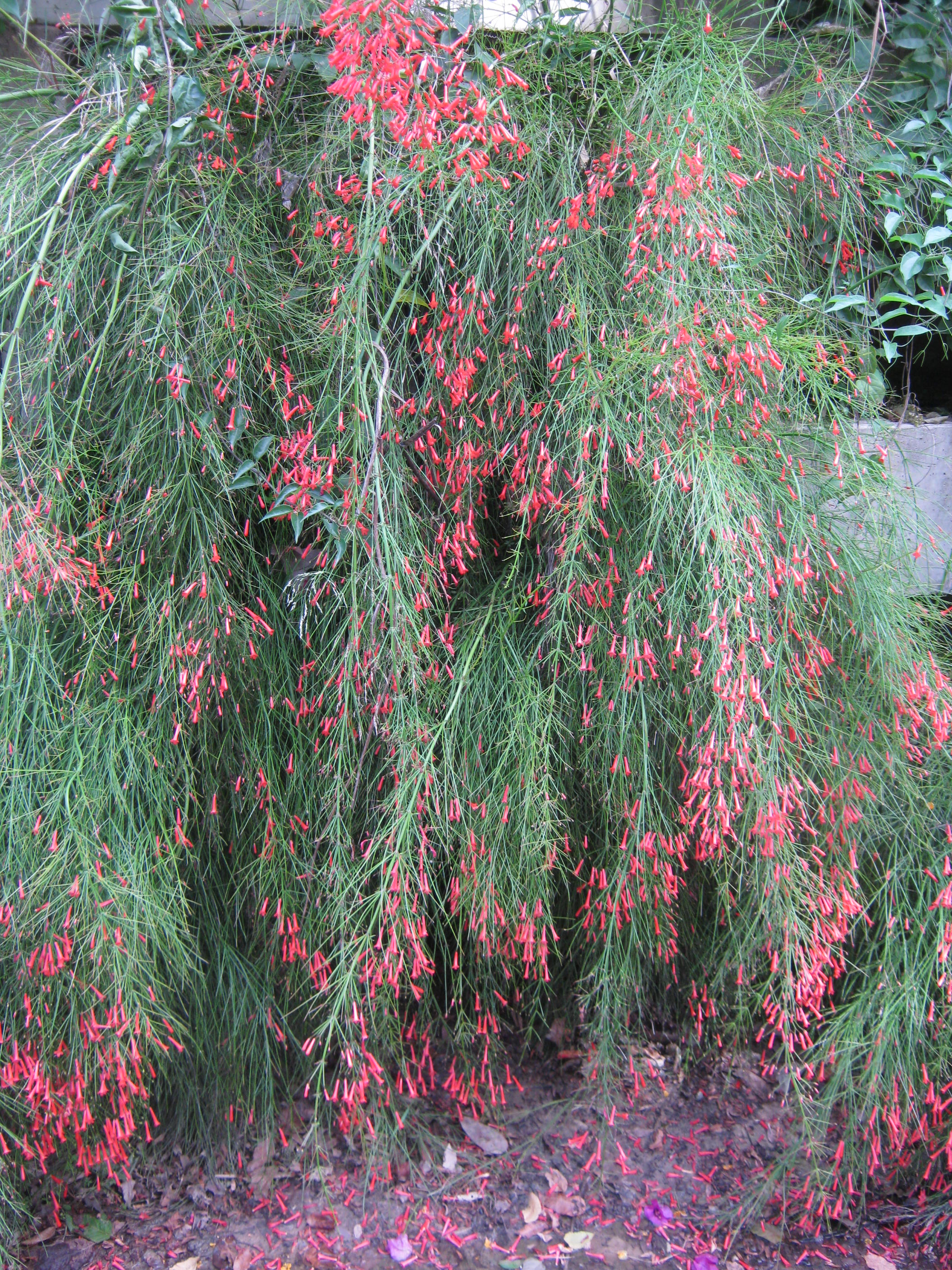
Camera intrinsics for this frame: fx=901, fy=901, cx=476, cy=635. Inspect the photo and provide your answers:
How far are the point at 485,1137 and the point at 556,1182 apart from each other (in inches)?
6.8

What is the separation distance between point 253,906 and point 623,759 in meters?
0.82

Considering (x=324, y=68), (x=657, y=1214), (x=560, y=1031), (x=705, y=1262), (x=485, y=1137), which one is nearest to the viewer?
(x=324, y=68)

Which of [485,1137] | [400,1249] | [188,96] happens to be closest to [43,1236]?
[400,1249]

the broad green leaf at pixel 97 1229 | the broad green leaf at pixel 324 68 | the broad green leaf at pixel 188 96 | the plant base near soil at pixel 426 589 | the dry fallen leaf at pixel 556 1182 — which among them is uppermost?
the broad green leaf at pixel 324 68

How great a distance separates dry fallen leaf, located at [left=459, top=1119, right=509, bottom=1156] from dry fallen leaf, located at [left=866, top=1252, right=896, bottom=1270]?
2.40 feet

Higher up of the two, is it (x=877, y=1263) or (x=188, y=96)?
(x=188, y=96)

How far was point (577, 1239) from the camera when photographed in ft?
5.89

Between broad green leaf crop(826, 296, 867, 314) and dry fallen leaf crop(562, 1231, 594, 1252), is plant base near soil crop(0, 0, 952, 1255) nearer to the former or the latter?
broad green leaf crop(826, 296, 867, 314)

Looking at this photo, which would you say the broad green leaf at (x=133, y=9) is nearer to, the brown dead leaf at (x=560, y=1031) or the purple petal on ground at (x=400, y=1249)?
the brown dead leaf at (x=560, y=1031)

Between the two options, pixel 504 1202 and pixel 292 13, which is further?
pixel 504 1202

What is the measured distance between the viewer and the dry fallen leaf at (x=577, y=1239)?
1.78m

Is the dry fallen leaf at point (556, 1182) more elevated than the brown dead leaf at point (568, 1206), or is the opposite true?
the dry fallen leaf at point (556, 1182)

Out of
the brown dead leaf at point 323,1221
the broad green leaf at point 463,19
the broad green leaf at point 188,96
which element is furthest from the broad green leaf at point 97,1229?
the broad green leaf at point 463,19

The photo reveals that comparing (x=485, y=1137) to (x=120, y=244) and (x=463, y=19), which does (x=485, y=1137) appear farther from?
(x=463, y=19)
